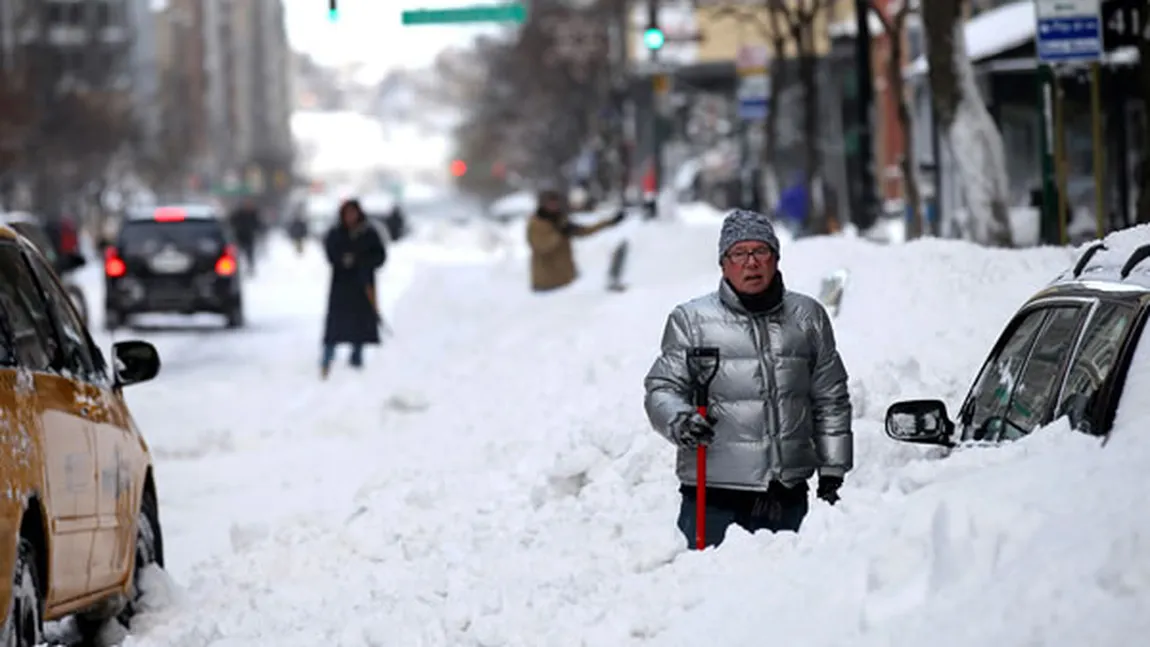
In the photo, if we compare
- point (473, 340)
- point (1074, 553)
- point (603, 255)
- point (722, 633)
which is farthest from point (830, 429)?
point (603, 255)

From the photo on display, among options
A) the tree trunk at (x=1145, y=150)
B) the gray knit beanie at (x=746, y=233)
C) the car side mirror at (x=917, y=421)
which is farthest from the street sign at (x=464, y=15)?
the car side mirror at (x=917, y=421)

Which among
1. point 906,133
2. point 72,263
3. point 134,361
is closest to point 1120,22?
point 134,361

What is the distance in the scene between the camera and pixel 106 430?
8797mm

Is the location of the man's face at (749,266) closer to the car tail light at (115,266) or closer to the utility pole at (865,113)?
the utility pole at (865,113)

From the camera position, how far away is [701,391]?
23.7 ft

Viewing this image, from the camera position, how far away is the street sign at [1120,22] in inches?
682

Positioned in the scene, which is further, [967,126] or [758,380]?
[967,126]

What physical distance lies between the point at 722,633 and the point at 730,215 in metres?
1.92

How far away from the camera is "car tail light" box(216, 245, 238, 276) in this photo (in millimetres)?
31031

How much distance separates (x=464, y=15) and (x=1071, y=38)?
15.3 metres

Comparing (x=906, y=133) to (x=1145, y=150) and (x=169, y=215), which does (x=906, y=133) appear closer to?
(x=169, y=215)

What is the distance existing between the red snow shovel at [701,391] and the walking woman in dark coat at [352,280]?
14.9m

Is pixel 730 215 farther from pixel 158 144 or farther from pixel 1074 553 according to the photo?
pixel 158 144

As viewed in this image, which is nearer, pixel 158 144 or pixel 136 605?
pixel 136 605
